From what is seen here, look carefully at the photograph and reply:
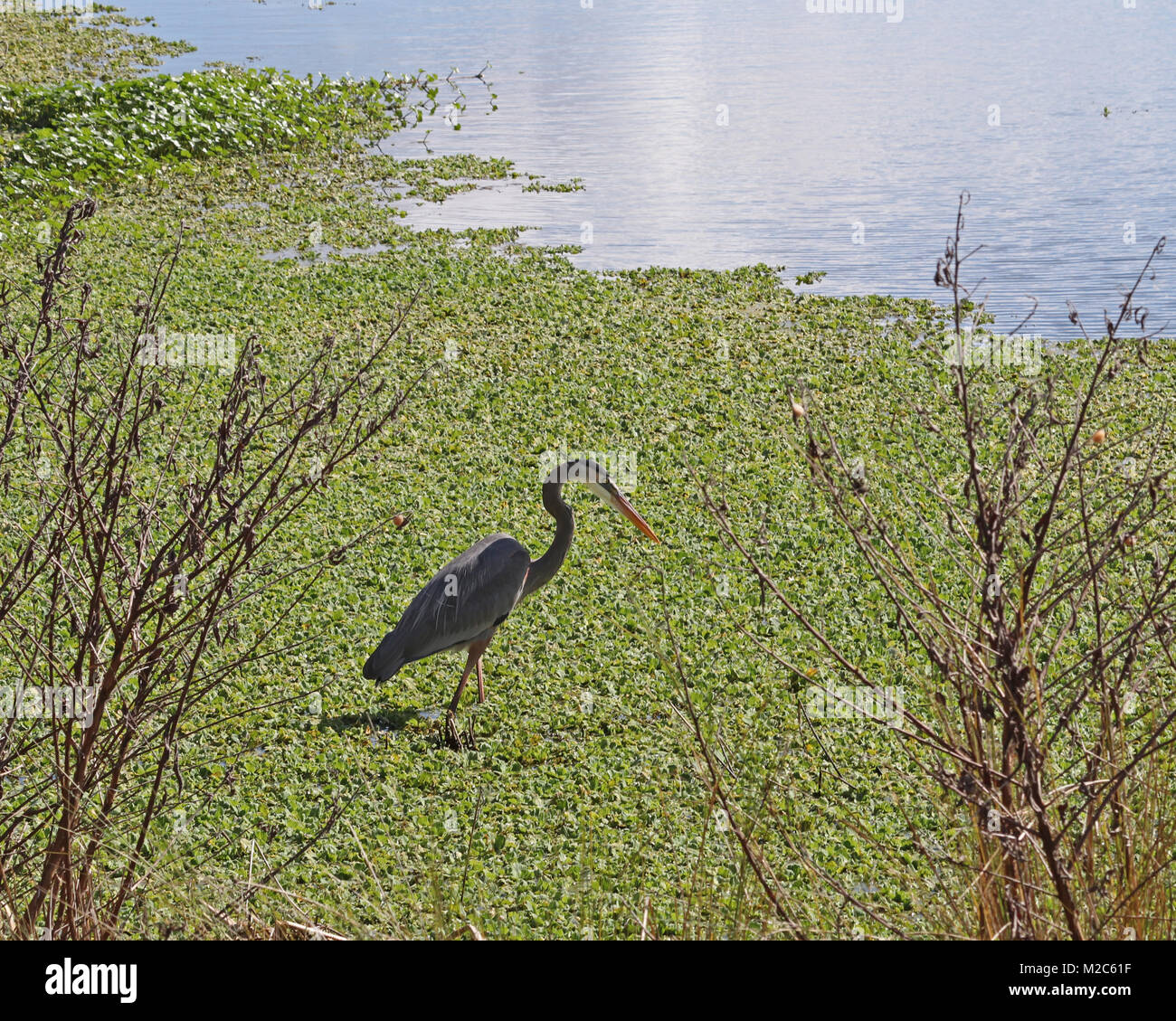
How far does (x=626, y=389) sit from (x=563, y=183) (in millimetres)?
8978

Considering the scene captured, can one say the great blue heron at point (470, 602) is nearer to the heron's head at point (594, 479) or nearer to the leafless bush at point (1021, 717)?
the heron's head at point (594, 479)

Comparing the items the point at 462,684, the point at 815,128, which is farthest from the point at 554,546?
the point at 815,128

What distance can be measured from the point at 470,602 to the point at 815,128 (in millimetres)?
19316

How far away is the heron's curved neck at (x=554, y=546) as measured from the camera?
640 cm

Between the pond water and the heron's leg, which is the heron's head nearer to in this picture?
the heron's leg

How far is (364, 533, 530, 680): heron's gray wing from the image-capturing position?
597 centimetres

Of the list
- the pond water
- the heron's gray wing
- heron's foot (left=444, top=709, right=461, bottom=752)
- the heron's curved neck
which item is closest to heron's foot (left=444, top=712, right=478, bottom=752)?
heron's foot (left=444, top=709, right=461, bottom=752)

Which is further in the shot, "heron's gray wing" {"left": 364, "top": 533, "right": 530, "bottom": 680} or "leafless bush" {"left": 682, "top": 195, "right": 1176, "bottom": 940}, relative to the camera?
"heron's gray wing" {"left": 364, "top": 533, "right": 530, "bottom": 680}

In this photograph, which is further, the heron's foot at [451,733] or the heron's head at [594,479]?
the heron's head at [594,479]

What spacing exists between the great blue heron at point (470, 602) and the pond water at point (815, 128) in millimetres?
7702

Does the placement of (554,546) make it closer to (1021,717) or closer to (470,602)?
(470,602)

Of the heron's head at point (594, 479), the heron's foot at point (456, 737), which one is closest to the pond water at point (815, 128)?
the heron's head at point (594, 479)
